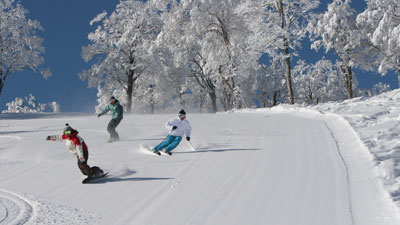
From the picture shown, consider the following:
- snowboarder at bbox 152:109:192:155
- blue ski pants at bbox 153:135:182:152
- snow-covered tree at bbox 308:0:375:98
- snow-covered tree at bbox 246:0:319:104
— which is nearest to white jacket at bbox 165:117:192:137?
snowboarder at bbox 152:109:192:155

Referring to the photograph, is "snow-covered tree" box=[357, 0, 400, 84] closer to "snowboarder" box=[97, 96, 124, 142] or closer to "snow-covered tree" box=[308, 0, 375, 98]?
"snow-covered tree" box=[308, 0, 375, 98]

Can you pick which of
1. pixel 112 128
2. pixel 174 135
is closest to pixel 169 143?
pixel 174 135

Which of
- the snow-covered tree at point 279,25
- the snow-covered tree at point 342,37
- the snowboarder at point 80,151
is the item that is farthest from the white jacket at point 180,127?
the snow-covered tree at point 342,37

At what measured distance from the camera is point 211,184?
7.51 m

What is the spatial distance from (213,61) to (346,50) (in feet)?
44.1

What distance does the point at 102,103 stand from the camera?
40.0 meters

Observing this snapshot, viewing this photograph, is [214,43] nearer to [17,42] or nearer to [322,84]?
[17,42]

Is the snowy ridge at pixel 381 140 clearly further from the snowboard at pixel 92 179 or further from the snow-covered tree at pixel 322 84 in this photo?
the snow-covered tree at pixel 322 84

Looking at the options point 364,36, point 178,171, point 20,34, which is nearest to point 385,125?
point 178,171

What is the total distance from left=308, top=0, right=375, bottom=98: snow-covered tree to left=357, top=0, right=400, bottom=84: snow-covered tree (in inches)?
42.4

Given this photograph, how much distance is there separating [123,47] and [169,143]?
2664 centimetres

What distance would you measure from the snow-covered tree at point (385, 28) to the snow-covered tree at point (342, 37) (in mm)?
1077

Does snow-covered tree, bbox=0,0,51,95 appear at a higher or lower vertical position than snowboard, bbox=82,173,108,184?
higher

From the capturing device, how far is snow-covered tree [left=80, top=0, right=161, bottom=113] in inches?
1388
